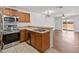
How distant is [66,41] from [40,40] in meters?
0.64

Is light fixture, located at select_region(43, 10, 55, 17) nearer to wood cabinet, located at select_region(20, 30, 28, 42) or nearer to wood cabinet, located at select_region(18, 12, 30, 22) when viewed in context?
wood cabinet, located at select_region(18, 12, 30, 22)

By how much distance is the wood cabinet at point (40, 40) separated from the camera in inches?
68.4

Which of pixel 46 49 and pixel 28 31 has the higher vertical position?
pixel 28 31

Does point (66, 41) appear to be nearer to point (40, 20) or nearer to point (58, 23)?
point (58, 23)

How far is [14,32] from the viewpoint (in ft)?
6.56

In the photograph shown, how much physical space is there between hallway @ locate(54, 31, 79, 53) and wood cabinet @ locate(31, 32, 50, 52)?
0.20 metres

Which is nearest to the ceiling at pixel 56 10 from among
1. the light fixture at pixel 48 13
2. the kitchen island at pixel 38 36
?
the light fixture at pixel 48 13

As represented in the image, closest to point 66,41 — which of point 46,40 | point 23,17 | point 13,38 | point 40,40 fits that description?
point 46,40

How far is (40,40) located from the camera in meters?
1.86

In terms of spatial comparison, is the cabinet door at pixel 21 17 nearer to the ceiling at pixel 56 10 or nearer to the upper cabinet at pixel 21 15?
the upper cabinet at pixel 21 15
